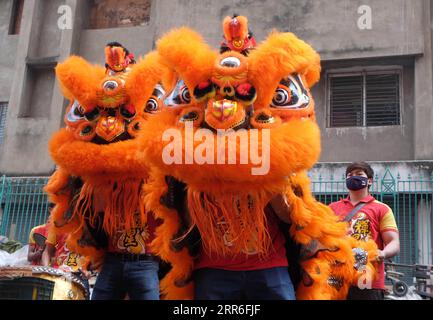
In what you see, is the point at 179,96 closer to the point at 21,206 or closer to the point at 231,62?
the point at 231,62

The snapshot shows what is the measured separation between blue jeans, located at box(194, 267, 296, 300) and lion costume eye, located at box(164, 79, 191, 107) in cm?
79

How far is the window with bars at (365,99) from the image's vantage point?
966cm

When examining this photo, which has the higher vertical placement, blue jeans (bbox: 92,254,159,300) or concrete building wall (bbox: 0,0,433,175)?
concrete building wall (bbox: 0,0,433,175)

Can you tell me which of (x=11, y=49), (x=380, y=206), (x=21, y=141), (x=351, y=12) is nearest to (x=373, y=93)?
(x=351, y=12)

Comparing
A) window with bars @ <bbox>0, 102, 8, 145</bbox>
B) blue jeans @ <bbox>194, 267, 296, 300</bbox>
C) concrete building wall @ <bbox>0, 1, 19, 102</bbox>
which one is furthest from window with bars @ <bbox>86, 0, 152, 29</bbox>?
blue jeans @ <bbox>194, 267, 296, 300</bbox>

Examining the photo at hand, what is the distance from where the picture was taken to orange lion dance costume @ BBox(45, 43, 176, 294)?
2725 mm

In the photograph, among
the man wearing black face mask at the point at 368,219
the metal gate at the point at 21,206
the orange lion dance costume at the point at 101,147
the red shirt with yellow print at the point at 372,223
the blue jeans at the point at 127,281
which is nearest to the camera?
the orange lion dance costume at the point at 101,147

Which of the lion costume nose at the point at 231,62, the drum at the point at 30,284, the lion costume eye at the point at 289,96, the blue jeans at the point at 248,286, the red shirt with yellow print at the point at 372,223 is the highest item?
the lion costume nose at the point at 231,62

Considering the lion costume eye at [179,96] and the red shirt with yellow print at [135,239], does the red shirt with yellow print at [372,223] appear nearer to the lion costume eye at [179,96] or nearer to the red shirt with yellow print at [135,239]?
the red shirt with yellow print at [135,239]

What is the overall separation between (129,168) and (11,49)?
37.7ft

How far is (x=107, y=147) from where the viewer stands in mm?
2717

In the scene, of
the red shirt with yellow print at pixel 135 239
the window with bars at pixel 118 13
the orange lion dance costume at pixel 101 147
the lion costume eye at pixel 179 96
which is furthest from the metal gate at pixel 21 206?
the lion costume eye at pixel 179 96

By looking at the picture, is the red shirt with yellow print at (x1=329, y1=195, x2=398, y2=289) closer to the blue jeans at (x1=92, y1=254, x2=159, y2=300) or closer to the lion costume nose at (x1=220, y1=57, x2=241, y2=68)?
the blue jeans at (x1=92, y1=254, x2=159, y2=300)

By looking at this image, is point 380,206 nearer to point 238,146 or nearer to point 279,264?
point 279,264
